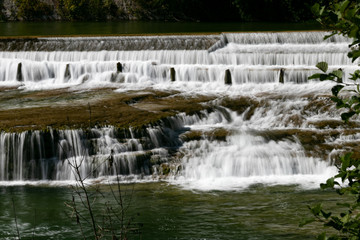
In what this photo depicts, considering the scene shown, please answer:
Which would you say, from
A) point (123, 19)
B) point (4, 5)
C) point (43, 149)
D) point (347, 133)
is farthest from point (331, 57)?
point (4, 5)

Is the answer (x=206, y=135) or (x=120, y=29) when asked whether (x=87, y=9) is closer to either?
(x=120, y=29)

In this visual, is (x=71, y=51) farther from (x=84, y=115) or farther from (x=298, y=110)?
(x=298, y=110)

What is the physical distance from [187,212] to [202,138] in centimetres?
437

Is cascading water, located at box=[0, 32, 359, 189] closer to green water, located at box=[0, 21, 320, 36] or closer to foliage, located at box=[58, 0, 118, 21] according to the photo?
green water, located at box=[0, 21, 320, 36]

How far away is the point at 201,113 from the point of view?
16.8 metres

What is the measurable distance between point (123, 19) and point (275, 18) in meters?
10.5

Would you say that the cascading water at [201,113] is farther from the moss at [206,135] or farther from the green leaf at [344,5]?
the green leaf at [344,5]

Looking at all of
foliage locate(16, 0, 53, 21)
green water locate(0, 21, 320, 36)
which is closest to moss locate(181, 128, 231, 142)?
green water locate(0, 21, 320, 36)

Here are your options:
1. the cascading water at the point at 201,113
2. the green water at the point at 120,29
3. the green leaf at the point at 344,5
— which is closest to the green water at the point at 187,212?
the cascading water at the point at 201,113

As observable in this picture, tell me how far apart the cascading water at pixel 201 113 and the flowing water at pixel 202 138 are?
0.11 ft

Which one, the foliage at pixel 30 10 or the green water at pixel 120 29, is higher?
Result: the foliage at pixel 30 10

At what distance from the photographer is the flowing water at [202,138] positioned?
11.3 meters

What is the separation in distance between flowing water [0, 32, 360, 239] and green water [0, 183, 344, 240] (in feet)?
0.12

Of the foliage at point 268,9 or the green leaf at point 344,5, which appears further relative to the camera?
the foliage at point 268,9
